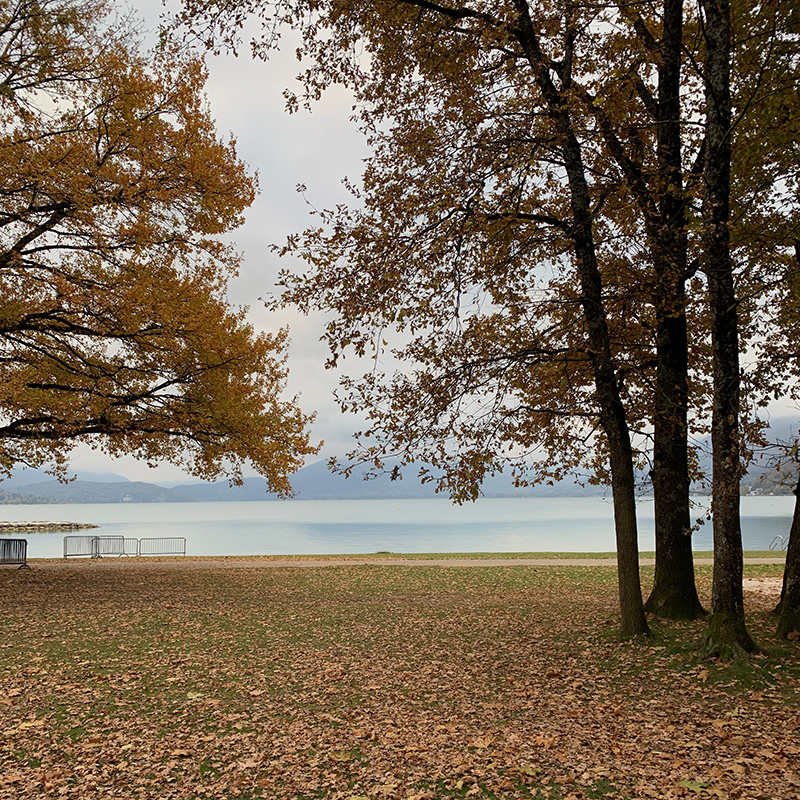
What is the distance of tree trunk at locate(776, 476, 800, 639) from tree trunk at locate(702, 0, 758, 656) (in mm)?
1234

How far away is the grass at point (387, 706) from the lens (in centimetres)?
533

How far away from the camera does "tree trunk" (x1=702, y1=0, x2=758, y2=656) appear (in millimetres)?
7746

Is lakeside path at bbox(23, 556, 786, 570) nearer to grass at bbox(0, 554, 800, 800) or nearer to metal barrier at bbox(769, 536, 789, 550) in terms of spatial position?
metal barrier at bbox(769, 536, 789, 550)

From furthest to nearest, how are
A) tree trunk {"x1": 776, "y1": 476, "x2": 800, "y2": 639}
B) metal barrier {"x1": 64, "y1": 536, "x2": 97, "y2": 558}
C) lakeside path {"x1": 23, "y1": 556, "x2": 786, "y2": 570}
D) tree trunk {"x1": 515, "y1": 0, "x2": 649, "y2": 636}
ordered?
metal barrier {"x1": 64, "y1": 536, "x2": 97, "y2": 558} → lakeside path {"x1": 23, "y1": 556, "x2": 786, "y2": 570} → tree trunk {"x1": 515, "y1": 0, "x2": 649, "y2": 636} → tree trunk {"x1": 776, "y1": 476, "x2": 800, "y2": 639}

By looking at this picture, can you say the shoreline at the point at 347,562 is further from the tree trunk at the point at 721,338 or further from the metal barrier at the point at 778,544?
the tree trunk at the point at 721,338

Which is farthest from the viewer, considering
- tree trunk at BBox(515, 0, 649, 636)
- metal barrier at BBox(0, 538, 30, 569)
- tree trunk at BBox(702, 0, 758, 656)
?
metal barrier at BBox(0, 538, 30, 569)

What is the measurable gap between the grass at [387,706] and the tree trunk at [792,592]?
0.25 metres

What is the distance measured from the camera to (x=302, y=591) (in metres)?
15.9

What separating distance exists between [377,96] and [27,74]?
9.00 metres

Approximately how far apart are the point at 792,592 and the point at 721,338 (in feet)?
12.5

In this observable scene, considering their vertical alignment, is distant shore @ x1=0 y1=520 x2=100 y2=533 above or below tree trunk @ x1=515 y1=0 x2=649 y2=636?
below

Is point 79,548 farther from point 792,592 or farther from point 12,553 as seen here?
point 792,592

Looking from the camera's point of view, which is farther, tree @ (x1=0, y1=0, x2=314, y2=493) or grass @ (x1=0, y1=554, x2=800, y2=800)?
tree @ (x1=0, y1=0, x2=314, y2=493)

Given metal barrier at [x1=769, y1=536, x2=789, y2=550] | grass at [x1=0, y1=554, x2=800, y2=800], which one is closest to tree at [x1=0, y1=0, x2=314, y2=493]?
grass at [x1=0, y1=554, x2=800, y2=800]
